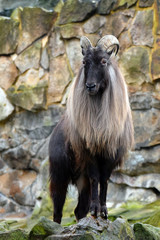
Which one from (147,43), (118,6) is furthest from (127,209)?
(118,6)

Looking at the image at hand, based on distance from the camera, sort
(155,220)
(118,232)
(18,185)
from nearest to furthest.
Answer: (118,232) < (155,220) < (18,185)

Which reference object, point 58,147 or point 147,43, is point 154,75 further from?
point 58,147

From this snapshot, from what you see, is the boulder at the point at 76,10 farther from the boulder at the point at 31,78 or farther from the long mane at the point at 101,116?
the long mane at the point at 101,116

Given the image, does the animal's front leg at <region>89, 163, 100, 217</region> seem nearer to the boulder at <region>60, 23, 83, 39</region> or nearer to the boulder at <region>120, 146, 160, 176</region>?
the boulder at <region>120, 146, 160, 176</region>

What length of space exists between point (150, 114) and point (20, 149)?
2.54 meters

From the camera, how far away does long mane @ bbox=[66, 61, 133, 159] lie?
4191 millimetres

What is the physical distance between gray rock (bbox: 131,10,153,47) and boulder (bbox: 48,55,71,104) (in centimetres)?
139

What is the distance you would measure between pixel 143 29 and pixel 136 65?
58 centimetres

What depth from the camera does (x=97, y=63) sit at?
4.10 meters

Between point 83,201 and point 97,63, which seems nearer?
point 97,63

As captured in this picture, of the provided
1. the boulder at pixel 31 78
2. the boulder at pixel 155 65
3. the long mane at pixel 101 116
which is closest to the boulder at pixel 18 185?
the boulder at pixel 31 78

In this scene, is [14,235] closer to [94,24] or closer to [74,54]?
[74,54]

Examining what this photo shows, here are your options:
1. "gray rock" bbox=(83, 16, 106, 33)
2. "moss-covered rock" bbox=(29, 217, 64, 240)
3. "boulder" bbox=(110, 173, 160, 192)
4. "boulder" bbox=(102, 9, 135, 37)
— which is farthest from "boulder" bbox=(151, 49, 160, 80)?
"moss-covered rock" bbox=(29, 217, 64, 240)

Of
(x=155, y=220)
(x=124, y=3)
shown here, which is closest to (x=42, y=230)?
(x=155, y=220)
